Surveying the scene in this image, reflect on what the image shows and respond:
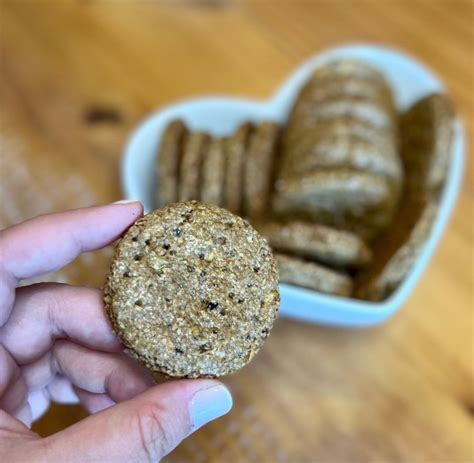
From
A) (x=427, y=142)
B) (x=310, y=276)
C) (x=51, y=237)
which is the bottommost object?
(x=310, y=276)

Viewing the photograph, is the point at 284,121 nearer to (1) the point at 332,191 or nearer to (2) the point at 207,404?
(1) the point at 332,191

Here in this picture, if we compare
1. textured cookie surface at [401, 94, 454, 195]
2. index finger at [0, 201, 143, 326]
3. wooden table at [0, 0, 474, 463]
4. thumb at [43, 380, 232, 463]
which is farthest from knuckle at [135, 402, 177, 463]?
textured cookie surface at [401, 94, 454, 195]

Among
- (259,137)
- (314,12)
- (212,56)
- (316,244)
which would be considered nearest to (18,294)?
(316,244)

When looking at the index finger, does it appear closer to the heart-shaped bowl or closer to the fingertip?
the fingertip

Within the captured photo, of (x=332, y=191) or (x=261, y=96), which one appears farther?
(x=261, y=96)

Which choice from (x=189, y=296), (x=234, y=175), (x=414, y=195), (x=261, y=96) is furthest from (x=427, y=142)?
(x=189, y=296)

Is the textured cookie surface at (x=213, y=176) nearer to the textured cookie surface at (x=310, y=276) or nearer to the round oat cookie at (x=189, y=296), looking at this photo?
the textured cookie surface at (x=310, y=276)

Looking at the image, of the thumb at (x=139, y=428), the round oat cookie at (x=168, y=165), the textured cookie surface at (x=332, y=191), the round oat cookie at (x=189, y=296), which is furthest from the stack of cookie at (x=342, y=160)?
the thumb at (x=139, y=428)
